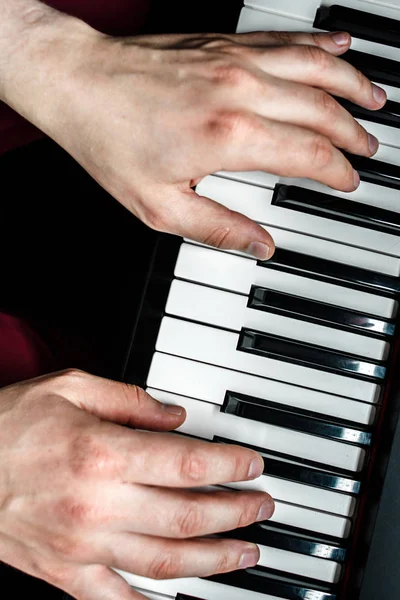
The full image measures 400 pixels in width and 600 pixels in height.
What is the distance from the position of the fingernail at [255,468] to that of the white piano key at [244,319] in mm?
164

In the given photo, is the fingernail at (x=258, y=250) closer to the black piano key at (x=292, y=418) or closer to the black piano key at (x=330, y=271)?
the black piano key at (x=330, y=271)

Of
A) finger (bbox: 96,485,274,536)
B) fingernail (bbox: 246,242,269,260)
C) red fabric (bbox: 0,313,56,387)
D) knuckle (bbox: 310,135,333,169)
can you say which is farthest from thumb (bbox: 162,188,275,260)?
red fabric (bbox: 0,313,56,387)

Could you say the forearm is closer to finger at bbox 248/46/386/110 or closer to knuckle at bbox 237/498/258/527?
finger at bbox 248/46/386/110

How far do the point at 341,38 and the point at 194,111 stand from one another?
239mm

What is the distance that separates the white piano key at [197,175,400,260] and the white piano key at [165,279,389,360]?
4.1 inches

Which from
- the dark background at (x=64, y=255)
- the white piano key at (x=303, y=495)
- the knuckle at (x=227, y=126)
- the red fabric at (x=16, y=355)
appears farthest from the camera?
the dark background at (x=64, y=255)

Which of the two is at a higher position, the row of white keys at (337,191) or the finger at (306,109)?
the finger at (306,109)

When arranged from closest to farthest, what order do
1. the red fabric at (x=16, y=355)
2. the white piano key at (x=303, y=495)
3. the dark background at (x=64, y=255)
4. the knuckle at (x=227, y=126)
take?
the knuckle at (x=227, y=126) < the white piano key at (x=303, y=495) < the red fabric at (x=16, y=355) < the dark background at (x=64, y=255)

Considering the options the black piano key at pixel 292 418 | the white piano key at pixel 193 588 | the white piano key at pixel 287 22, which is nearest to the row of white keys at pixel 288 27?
the white piano key at pixel 287 22

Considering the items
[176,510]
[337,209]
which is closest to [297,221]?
[337,209]

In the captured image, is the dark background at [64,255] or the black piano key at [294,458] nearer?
the black piano key at [294,458]

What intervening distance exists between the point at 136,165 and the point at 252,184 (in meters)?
0.17

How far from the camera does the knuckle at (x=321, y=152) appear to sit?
84cm

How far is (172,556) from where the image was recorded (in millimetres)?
837
